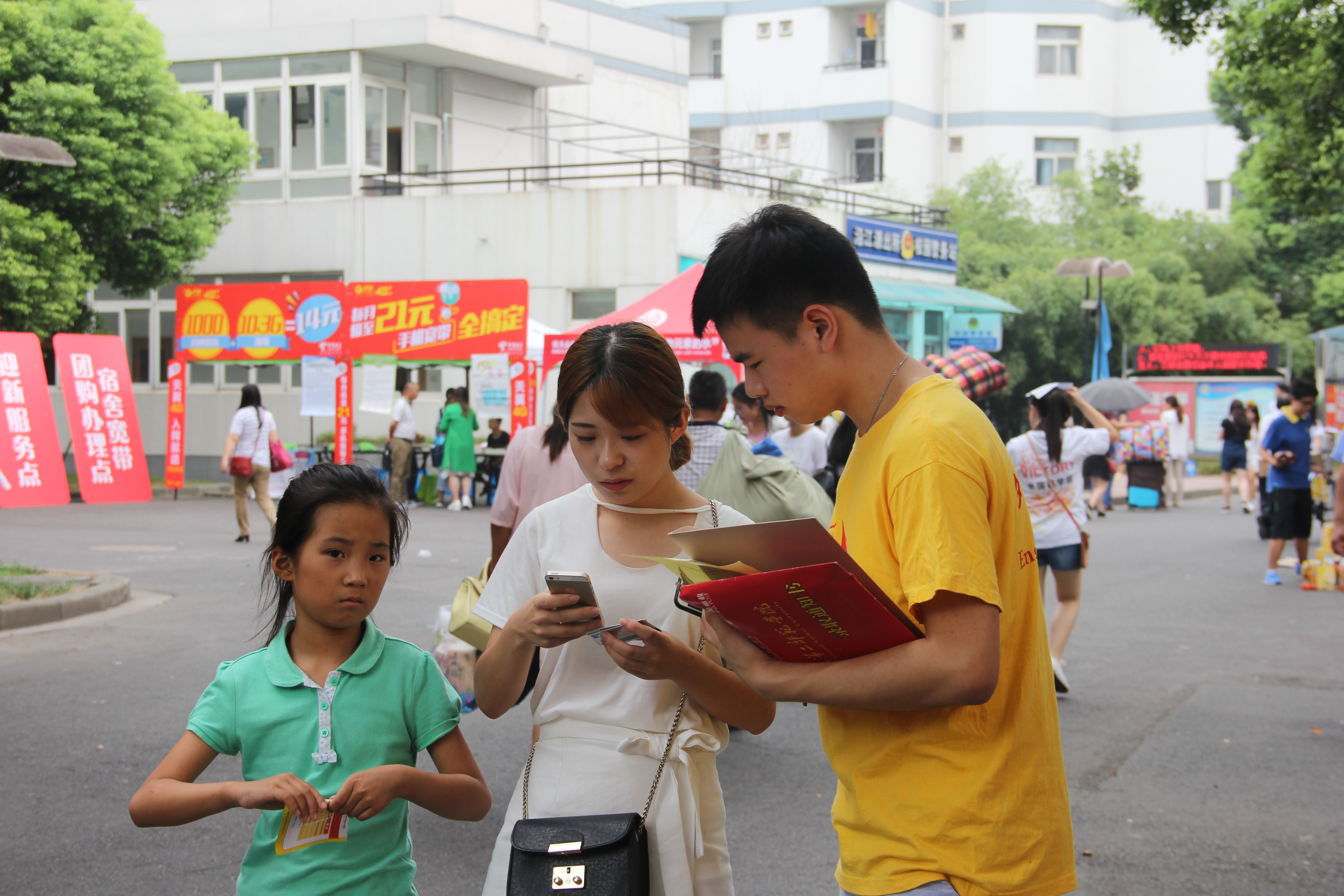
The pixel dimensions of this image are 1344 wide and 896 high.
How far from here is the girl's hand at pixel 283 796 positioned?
7.20 feet

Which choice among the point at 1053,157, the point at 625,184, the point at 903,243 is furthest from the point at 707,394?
the point at 1053,157

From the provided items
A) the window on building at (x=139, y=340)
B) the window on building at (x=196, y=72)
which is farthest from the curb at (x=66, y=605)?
the window on building at (x=196, y=72)

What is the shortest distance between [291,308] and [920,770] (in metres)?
20.5

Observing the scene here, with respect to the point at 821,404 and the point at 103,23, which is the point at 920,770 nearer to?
the point at 821,404

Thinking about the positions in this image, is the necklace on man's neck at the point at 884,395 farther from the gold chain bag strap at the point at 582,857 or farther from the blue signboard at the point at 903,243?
the blue signboard at the point at 903,243

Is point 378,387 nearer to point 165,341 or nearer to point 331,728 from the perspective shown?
point 165,341

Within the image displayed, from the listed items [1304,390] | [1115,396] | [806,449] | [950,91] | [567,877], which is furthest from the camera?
[950,91]

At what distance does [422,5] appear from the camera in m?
26.2

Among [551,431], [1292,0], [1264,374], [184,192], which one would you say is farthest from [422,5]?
[551,431]

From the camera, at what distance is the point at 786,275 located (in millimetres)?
2068

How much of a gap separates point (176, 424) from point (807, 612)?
21466 millimetres

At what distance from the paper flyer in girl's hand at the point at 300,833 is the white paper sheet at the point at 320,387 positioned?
60.6 feet

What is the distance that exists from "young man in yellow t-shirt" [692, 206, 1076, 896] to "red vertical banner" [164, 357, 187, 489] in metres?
20.9

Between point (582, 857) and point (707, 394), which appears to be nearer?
point (582, 857)
